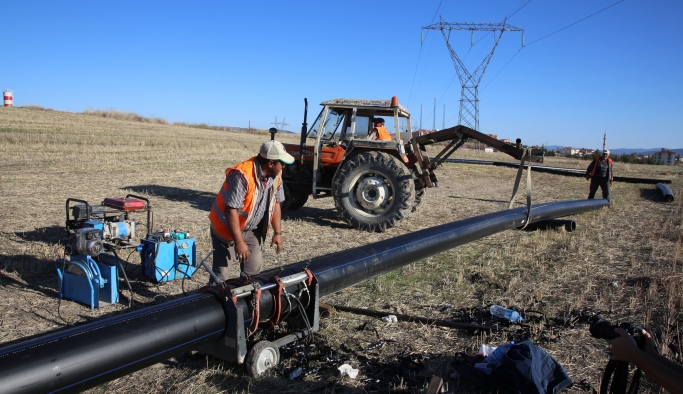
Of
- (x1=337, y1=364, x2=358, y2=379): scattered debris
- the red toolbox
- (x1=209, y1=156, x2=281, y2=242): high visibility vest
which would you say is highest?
(x1=209, y1=156, x2=281, y2=242): high visibility vest

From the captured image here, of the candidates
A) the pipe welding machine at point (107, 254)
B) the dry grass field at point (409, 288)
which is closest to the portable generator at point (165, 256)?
the pipe welding machine at point (107, 254)

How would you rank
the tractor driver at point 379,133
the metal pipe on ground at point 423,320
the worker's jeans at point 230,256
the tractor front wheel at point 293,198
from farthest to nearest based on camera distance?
the tractor front wheel at point 293,198, the tractor driver at point 379,133, the worker's jeans at point 230,256, the metal pipe on ground at point 423,320

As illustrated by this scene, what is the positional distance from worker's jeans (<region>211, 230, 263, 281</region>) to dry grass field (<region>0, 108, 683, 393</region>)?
0.79 meters

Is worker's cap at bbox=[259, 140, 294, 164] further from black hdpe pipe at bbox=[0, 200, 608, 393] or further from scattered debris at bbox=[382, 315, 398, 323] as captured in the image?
scattered debris at bbox=[382, 315, 398, 323]

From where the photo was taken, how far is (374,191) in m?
8.66

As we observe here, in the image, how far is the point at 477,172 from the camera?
71.9 feet

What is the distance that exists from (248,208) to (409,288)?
2.13 meters

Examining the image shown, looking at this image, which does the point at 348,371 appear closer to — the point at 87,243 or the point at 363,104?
the point at 87,243

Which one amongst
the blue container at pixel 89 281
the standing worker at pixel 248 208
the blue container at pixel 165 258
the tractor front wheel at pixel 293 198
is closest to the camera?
the standing worker at pixel 248 208

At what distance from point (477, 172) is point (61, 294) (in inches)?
752

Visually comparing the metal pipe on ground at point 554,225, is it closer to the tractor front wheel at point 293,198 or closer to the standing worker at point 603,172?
the tractor front wheel at point 293,198

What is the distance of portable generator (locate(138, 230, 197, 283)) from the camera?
5.27 m

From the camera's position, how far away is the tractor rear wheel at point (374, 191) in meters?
8.48

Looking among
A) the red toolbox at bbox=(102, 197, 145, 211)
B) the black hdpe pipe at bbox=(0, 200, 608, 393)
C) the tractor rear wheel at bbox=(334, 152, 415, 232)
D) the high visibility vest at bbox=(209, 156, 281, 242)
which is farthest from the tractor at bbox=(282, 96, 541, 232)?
the high visibility vest at bbox=(209, 156, 281, 242)
